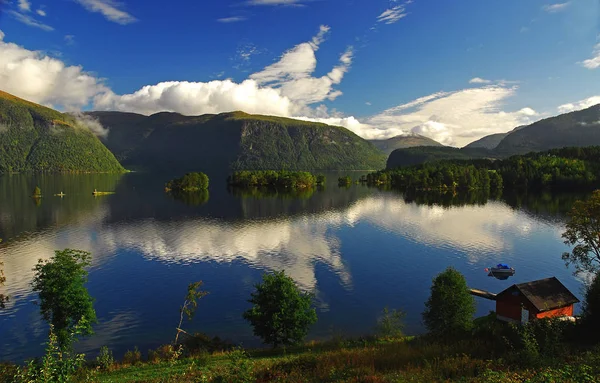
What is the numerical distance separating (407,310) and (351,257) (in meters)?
30.0

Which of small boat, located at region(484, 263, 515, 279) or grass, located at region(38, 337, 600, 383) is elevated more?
grass, located at region(38, 337, 600, 383)

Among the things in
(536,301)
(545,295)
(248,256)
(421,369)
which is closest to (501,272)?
(545,295)

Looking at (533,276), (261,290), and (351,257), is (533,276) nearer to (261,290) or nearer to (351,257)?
(351,257)

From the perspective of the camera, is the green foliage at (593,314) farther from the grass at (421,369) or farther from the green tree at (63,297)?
the green tree at (63,297)

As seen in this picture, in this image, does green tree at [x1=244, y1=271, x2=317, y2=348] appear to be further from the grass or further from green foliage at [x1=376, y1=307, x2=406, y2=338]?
the grass

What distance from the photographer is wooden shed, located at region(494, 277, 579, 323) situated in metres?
42.0

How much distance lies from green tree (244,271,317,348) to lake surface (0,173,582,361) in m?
5.16

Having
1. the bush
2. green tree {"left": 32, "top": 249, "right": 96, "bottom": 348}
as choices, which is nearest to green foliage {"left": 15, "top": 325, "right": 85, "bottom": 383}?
the bush

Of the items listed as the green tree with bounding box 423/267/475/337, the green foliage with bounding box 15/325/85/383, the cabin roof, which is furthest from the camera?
the cabin roof

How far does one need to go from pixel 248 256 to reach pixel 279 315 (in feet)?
147

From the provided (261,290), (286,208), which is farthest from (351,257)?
(286,208)

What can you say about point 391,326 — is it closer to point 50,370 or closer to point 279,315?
point 279,315

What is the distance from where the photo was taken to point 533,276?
69.8m

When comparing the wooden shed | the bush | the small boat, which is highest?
the wooden shed
